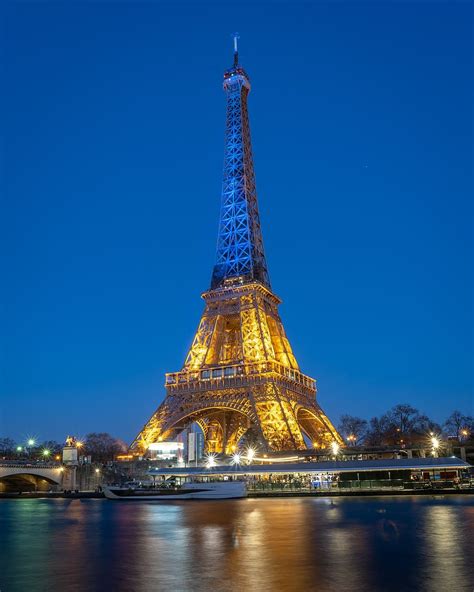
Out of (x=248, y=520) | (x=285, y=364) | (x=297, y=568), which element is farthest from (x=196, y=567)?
(x=285, y=364)

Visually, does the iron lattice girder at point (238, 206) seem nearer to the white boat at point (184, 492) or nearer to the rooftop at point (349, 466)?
the rooftop at point (349, 466)

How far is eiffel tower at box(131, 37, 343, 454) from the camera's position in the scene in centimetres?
5778

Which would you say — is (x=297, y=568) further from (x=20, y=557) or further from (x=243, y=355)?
(x=243, y=355)

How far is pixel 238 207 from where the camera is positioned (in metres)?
75.5

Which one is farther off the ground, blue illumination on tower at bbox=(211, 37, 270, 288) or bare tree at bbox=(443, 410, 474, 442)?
blue illumination on tower at bbox=(211, 37, 270, 288)

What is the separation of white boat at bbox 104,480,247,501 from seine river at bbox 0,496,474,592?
79.3 feet

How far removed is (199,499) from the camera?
48.1m

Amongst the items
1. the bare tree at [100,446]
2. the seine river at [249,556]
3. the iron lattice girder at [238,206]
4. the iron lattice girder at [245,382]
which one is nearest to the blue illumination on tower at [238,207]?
the iron lattice girder at [238,206]

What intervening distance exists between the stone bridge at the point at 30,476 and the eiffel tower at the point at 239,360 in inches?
558

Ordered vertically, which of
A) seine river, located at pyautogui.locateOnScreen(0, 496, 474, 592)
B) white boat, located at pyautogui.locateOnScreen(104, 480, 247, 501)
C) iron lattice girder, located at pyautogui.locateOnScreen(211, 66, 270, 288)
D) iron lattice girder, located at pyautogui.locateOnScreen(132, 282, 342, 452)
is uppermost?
iron lattice girder, located at pyautogui.locateOnScreen(211, 66, 270, 288)

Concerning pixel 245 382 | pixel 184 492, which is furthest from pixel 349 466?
pixel 245 382

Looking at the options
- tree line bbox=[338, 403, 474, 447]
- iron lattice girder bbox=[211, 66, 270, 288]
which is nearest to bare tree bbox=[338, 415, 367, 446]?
tree line bbox=[338, 403, 474, 447]

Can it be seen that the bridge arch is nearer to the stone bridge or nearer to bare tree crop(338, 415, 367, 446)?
the stone bridge

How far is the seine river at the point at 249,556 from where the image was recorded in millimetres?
11266
